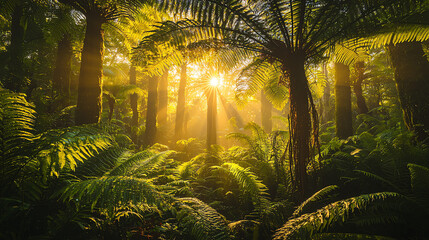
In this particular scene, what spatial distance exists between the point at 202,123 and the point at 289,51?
974 inches

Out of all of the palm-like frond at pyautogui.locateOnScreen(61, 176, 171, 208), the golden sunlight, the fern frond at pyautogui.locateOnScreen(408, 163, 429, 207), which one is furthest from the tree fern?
the golden sunlight

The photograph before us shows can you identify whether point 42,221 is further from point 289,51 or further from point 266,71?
point 266,71

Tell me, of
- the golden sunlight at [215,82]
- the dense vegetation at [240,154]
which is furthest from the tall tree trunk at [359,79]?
the golden sunlight at [215,82]

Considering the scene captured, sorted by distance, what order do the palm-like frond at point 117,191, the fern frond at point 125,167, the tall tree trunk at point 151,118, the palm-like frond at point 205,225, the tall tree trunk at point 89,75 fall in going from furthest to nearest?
1. the tall tree trunk at point 151,118
2. the tall tree trunk at point 89,75
3. the fern frond at point 125,167
4. the palm-like frond at point 205,225
5. the palm-like frond at point 117,191

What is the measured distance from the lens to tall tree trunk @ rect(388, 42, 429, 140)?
326 centimetres

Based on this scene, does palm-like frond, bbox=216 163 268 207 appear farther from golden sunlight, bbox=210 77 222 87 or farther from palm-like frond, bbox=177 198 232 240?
golden sunlight, bbox=210 77 222 87

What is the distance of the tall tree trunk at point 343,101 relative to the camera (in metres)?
4.96

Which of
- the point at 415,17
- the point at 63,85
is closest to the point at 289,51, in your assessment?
the point at 415,17

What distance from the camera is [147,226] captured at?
1917 mm

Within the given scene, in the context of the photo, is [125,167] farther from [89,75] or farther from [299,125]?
[299,125]

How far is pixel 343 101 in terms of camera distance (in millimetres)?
4969

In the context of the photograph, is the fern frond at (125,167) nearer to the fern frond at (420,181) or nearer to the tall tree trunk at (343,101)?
the fern frond at (420,181)

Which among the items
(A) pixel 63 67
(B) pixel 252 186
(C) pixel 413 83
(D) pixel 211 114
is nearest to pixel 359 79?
(C) pixel 413 83

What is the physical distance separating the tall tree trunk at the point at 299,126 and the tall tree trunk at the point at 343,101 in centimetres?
324
